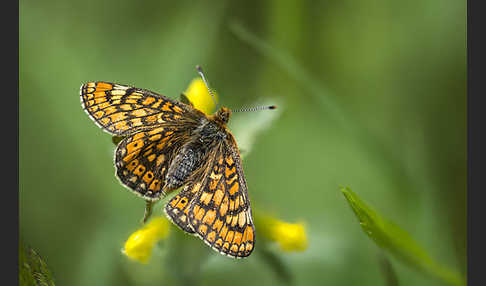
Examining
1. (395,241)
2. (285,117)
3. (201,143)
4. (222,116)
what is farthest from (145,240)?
(285,117)

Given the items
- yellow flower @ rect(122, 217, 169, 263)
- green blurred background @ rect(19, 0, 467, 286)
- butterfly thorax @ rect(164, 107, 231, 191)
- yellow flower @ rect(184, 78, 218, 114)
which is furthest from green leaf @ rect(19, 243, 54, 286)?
yellow flower @ rect(184, 78, 218, 114)

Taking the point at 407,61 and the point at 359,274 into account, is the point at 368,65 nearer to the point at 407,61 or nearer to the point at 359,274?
the point at 407,61

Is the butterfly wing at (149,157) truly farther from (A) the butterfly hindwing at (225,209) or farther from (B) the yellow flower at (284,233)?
(B) the yellow flower at (284,233)

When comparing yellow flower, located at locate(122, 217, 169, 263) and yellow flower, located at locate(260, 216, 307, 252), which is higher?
yellow flower, located at locate(260, 216, 307, 252)

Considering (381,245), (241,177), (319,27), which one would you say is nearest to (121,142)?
(241,177)

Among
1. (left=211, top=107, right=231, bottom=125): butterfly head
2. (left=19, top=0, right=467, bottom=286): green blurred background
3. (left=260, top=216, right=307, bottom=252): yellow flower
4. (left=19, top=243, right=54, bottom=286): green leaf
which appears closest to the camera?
(left=19, top=243, right=54, bottom=286): green leaf

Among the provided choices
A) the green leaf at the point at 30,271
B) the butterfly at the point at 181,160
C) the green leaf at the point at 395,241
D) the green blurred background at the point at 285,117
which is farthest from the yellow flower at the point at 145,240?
the green leaf at the point at 395,241

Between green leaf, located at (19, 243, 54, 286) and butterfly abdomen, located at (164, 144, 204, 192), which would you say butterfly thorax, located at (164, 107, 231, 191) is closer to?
butterfly abdomen, located at (164, 144, 204, 192)

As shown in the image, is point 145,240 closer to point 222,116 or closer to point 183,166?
point 183,166
